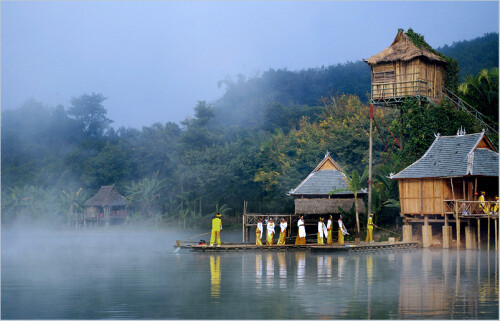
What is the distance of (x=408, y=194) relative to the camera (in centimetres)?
2923

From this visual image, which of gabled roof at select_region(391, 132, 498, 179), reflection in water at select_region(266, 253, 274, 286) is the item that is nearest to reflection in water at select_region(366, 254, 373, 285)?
reflection in water at select_region(266, 253, 274, 286)

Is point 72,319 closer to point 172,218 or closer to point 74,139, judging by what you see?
point 172,218

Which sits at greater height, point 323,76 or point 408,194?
point 323,76

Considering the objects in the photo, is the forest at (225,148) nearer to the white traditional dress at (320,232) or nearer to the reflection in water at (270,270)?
the white traditional dress at (320,232)

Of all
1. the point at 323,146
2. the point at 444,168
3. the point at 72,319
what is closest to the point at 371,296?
the point at 72,319

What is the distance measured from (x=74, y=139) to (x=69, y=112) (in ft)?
14.9

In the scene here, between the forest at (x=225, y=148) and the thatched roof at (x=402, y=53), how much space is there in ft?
8.61

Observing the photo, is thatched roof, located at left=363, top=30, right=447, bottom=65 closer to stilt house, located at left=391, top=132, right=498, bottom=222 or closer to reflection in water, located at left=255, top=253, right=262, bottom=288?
stilt house, located at left=391, top=132, right=498, bottom=222

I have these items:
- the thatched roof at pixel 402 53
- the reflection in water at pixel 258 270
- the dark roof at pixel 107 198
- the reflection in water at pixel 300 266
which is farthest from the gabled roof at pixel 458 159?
the dark roof at pixel 107 198

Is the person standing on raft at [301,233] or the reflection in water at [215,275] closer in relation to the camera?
the reflection in water at [215,275]

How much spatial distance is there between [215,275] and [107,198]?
3984 centimetres

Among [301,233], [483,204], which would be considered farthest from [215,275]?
[483,204]

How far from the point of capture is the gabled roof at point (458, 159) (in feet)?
89.1

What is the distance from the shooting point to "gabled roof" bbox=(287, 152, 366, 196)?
32.6 metres
